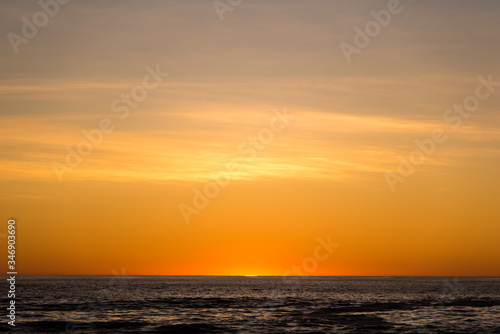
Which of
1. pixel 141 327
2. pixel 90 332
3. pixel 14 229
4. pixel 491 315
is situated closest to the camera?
pixel 14 229

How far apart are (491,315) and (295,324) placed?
2892 centimetres

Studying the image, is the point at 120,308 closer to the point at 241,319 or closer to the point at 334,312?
the point at 241,319

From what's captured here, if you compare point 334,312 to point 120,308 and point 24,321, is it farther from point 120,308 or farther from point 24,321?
point 24,321

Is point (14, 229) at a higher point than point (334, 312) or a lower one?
higher

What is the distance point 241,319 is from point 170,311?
15381 mm

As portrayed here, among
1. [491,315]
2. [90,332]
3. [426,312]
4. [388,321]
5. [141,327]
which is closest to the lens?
[90,332]

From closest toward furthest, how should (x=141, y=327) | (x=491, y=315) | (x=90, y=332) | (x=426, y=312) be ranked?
1. (x=90, y=332)
2. (x=141, y=327)
3. (x=491, y=315)
4. (x=426, y=312)

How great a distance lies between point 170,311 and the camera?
81062 millimetres

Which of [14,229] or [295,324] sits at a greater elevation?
[14,229]

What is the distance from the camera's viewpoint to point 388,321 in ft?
222

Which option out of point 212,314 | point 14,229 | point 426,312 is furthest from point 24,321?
point 426,312

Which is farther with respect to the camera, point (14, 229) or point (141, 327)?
point (141, 327)

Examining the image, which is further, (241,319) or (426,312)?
(426,312)

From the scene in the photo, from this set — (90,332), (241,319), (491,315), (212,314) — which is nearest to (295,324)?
(241,319)
